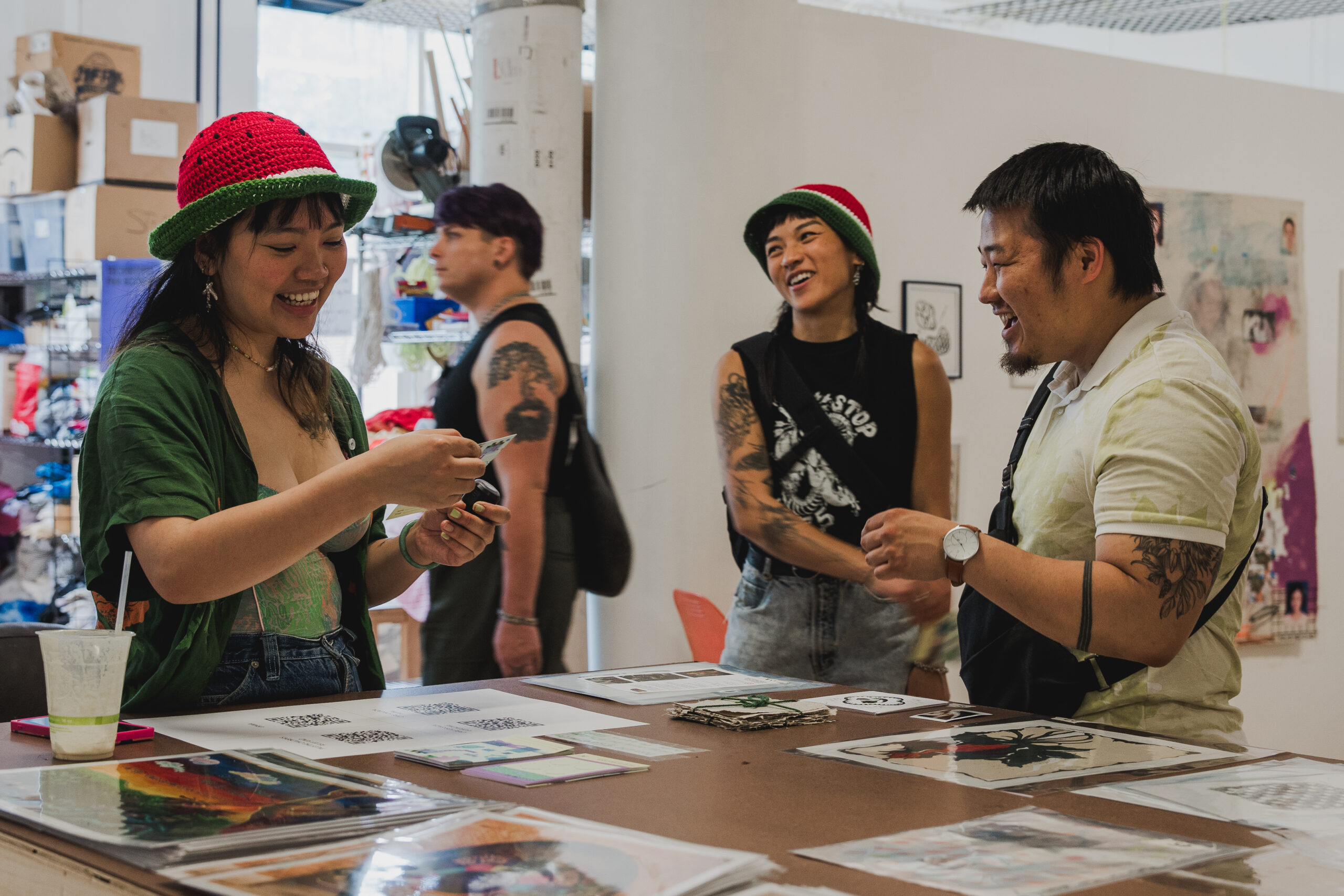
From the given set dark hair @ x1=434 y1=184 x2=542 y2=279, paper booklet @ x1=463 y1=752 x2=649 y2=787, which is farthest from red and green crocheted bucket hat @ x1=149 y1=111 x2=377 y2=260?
dark hair @ x1=434 y1=184 x2=542 y2=279

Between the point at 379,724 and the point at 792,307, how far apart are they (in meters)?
1.58

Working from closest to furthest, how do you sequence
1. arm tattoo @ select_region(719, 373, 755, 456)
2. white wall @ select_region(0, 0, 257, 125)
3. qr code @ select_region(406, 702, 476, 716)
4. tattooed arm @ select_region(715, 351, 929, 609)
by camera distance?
1. qr code @ select_region(406, 702, 476, 716)
2. tattooed arm @ select_region(715, 351, 929, 609)
3. arm tattoo @ select_region(719, 373, 755, 456)
4. white wall @ select_region(0, 0, 257, 125)

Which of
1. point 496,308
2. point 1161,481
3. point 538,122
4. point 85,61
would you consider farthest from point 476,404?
point 85,61

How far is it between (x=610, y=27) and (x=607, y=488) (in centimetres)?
150

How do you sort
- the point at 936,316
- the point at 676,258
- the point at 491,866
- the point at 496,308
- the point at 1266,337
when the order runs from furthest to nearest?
the point at 1266,337
the point at 936,316
the point at 676,258
the point at 496,308
the point at 491,866

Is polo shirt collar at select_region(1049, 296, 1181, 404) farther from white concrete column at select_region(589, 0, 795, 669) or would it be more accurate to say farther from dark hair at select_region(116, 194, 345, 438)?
white concrete column at select_region(589, 0, 795, 669)

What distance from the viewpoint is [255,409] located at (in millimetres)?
1801

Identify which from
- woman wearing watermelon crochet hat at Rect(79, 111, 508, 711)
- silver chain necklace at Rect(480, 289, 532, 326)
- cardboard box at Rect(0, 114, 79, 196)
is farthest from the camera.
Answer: cardboard box at Rect(0, 114, 79, 196)

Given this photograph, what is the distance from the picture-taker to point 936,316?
4.40 meters

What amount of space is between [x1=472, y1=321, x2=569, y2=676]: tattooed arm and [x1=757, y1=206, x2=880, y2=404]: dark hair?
0.58 m

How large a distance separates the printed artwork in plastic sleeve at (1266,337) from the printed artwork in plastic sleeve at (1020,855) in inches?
163

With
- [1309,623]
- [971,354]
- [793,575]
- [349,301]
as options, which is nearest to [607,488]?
[793,575]

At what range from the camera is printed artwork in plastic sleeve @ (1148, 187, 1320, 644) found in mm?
4902

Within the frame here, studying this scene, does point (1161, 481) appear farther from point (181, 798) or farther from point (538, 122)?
point (538, 122)
